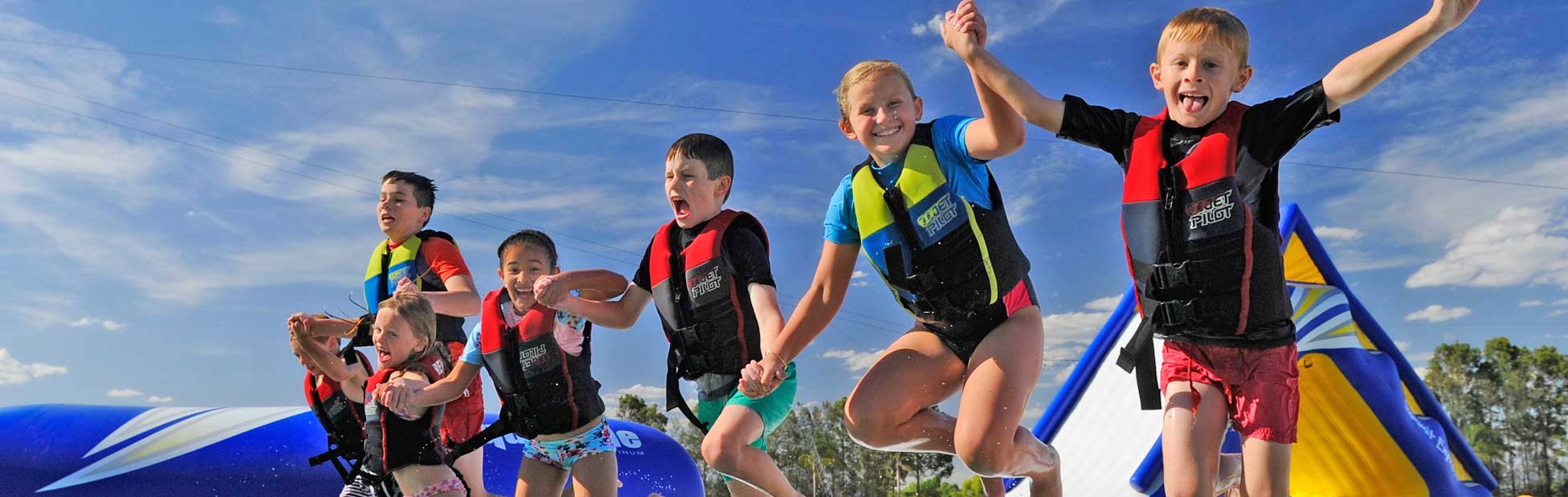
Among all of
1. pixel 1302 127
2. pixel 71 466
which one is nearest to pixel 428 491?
pixel 1302 127

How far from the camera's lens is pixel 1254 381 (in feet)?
13.5

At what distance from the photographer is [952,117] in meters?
4.54

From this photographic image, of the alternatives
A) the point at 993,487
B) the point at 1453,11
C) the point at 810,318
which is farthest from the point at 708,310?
the point at 1453,11

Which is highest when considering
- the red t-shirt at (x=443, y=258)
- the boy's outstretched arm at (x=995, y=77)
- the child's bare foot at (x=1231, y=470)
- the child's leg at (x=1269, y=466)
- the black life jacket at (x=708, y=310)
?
the red t-shirt at (x=443, y=258)

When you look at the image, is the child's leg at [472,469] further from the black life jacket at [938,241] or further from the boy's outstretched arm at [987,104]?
the boy's outstretched arm at [987,104]

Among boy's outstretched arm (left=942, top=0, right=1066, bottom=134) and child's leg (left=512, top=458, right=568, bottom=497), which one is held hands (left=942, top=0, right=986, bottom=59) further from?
child's leg (left=512, top=458, right=568, bottom=497)

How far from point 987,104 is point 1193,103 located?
0.75 m

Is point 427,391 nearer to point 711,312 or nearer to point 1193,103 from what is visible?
point 711,312

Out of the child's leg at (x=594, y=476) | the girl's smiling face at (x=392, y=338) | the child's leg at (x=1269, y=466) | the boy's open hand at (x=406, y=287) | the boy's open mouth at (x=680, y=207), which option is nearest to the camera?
the child's leg at (x=1269, y=466)

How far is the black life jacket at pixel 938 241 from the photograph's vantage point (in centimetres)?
443

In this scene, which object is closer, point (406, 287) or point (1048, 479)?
point (1048, 479)

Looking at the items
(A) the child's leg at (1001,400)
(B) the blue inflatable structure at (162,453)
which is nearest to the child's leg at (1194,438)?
(A) the child's leg at (1001,400)

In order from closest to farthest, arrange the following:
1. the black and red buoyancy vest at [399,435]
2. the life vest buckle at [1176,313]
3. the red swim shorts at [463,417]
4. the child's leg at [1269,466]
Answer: the child's leg at [1269,466], the life vest buckle at [1176,313], the black and red buoyancy vest at [399,435], the red swim shorts at [463,417]

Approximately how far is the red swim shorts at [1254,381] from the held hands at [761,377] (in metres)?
1.54
